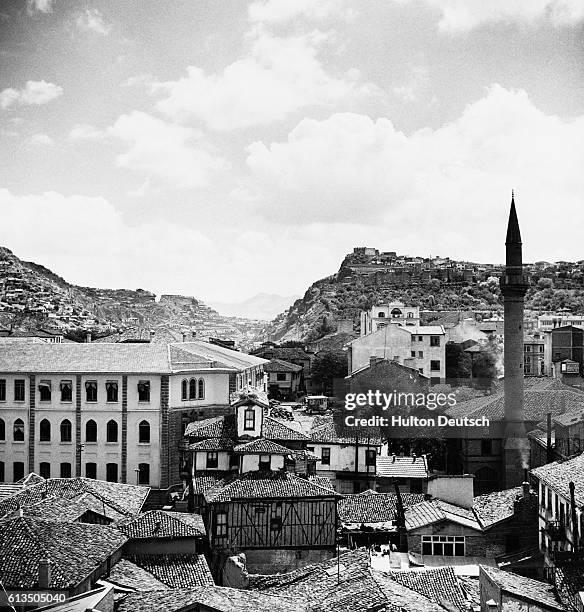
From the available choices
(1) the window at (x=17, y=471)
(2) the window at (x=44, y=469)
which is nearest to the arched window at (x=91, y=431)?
(2) the window at (x=44, y=469)

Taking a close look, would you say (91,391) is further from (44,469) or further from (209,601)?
(209,601)

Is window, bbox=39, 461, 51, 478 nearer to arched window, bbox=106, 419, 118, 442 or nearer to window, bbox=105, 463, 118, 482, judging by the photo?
window, bbox=105, 463, 118, 482

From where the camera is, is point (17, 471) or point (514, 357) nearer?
point (17, 471)

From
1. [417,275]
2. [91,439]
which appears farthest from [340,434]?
[417,275]

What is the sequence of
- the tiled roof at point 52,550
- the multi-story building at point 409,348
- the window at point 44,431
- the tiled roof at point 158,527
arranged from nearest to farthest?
the tiled roof at point 52,550 → the tiled roof at point 158,527 → the window at point 44,431 → the multi-story building at point 409,348

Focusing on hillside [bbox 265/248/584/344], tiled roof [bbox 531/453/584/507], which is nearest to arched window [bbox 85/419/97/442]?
tiled roof [bbox 531/453/584/507]

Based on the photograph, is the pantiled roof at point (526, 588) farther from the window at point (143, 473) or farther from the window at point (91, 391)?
the window at point (91, 391)

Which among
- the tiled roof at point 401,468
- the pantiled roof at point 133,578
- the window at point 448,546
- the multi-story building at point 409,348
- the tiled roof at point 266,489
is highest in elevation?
the multi-story building at point 409,348

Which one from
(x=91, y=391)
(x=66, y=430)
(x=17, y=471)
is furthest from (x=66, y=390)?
(x=17, y=471)
